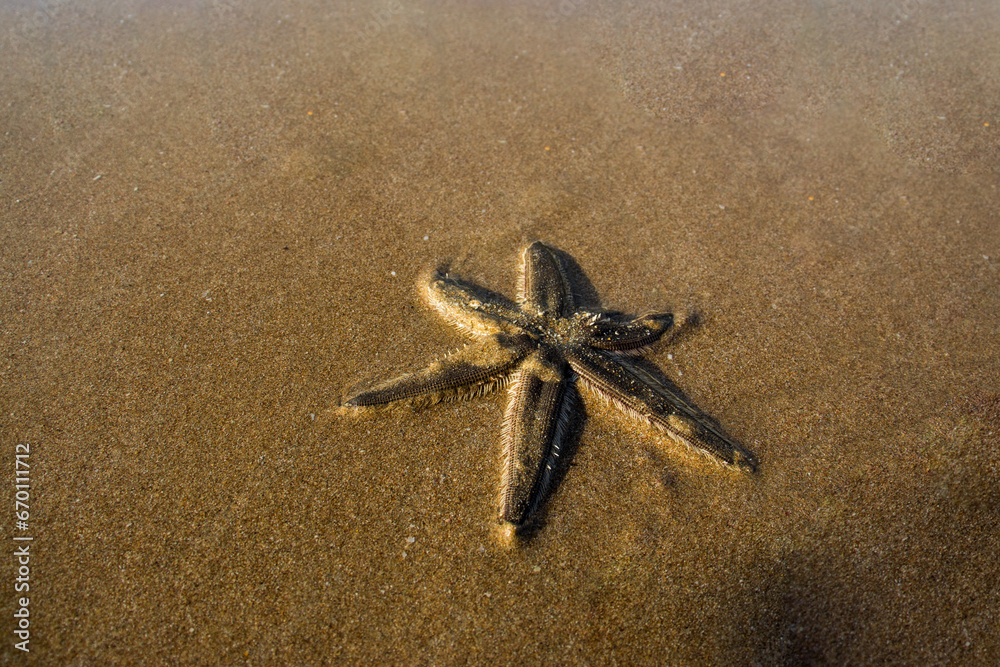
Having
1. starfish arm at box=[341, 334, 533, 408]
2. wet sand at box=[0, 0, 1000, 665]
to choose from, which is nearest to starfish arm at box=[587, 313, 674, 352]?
wet sand at box=[0, 0, 1000, 665]

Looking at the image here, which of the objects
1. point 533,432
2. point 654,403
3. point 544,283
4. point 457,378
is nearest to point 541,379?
point 533,432

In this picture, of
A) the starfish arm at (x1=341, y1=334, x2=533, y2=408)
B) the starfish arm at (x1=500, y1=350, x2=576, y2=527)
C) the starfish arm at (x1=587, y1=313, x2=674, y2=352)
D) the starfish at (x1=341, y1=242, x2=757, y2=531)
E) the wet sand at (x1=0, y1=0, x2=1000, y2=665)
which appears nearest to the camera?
the wet sand at (x1=0, y1=0, x2=1000, y2=665)

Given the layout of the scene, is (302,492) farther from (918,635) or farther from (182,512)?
(918,635)

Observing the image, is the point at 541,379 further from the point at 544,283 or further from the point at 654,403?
the point at 544,283

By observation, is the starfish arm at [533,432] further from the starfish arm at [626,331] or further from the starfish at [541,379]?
the starfish arm at [626,331]

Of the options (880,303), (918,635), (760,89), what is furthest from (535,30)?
(918,635)

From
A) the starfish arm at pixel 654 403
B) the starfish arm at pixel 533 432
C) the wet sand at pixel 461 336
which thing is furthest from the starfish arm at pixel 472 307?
the starfish arm at pixel 654 403

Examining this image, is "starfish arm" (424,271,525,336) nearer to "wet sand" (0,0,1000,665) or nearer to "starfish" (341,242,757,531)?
"starfish" (341,242,757,531)
